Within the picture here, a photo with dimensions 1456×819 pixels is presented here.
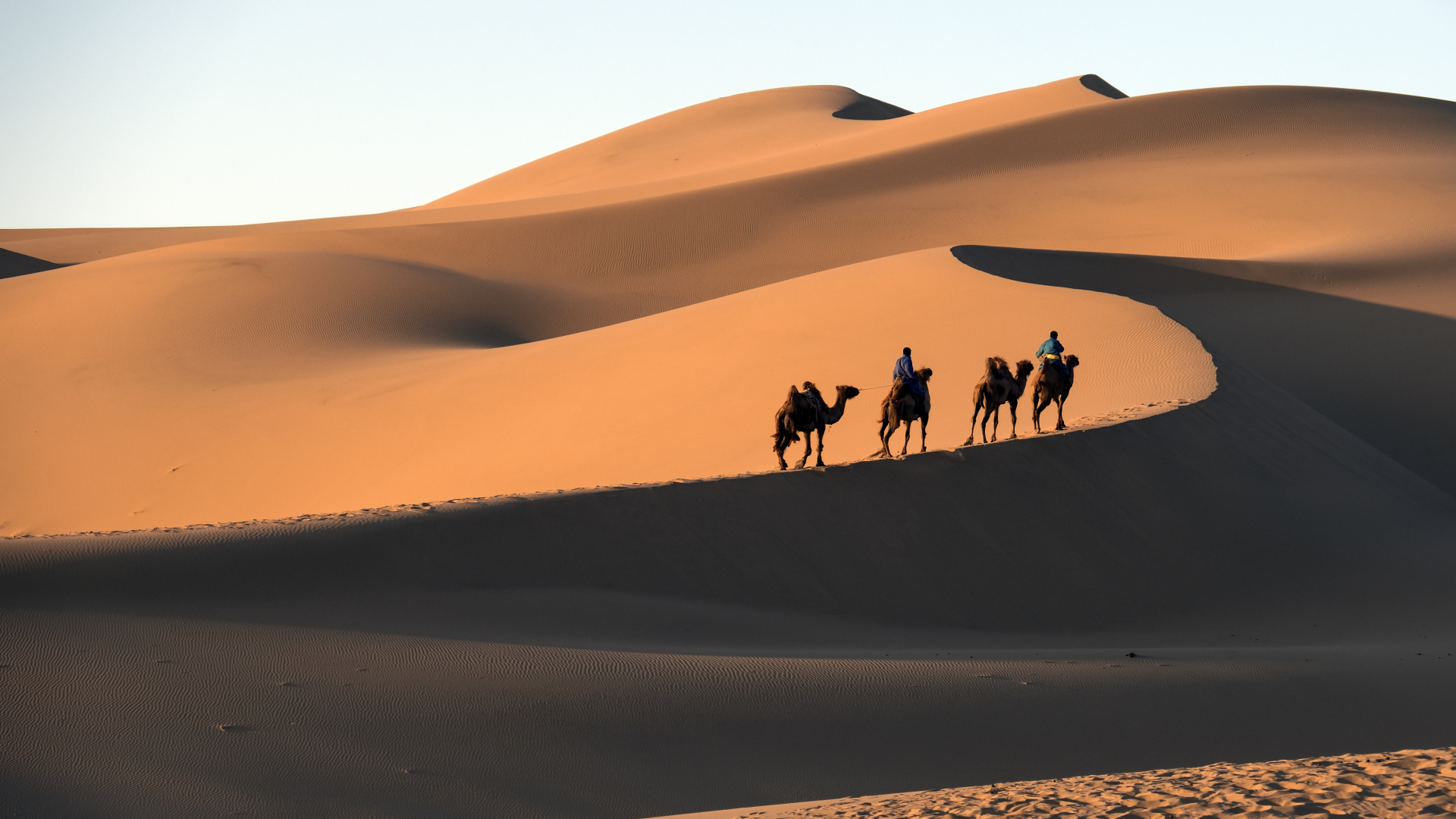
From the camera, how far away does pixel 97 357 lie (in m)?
29.3

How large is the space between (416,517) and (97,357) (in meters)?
22.6

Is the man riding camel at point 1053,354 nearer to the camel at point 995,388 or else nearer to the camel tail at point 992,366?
the camel at point 995,388

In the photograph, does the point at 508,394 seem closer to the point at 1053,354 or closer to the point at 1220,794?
the point at 1053,354

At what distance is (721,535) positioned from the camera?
37.3 feet

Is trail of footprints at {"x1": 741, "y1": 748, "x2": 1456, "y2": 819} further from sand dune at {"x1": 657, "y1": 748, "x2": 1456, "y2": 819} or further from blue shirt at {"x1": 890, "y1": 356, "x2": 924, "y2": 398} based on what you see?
blue shirt at {"x1": 890, "y1": 356, "x2": 924, "y2": 398}

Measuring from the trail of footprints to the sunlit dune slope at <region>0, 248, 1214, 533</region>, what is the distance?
340 inches

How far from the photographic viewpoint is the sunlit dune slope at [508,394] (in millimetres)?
19344

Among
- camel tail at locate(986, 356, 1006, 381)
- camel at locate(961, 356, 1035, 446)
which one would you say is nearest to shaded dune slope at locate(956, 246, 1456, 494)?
camel at locate(961, 356, 1035, 446)

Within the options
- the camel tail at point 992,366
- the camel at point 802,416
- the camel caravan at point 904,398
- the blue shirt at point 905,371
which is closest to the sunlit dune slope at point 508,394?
the camel caravan at point 904,398

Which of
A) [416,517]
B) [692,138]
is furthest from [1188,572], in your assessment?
[692,138]

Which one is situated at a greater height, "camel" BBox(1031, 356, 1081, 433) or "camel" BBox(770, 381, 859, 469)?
"camel" BBox(1031, 356, 1081, 433)

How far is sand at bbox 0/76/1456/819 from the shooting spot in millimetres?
7391

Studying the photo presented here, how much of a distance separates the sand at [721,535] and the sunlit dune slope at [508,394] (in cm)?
11

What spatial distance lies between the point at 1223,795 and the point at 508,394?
18.5m
